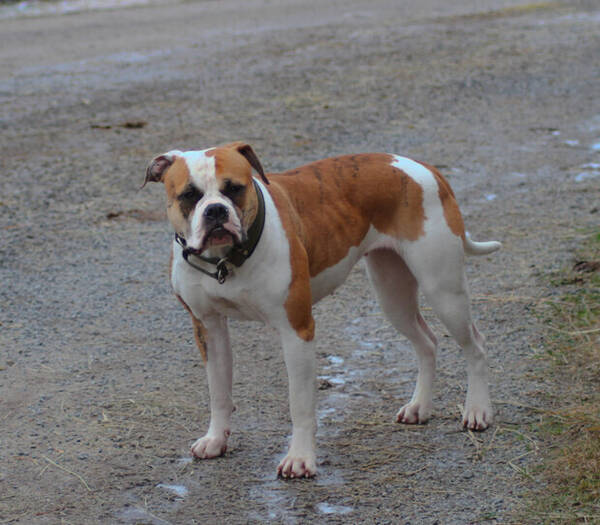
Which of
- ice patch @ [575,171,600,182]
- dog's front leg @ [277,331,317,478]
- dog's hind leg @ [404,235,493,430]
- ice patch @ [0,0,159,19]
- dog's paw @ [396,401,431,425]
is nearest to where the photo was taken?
dog's front leg @ [277,331,317,478]

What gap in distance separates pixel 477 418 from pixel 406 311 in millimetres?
638

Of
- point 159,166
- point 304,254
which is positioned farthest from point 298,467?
point 159,166

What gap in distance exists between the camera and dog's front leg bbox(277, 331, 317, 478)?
3.88 meters

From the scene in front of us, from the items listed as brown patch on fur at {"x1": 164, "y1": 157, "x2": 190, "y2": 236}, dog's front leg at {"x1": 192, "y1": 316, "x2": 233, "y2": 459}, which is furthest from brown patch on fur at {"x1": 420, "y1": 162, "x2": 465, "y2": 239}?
brown patch on fur at {"x1": 164, "y1": 157, "x2": 190, "y2": 236}

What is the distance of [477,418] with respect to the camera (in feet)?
14.5

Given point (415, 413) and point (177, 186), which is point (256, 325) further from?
point (177, 186)

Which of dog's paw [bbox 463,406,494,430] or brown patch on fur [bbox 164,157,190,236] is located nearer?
brown patch on fur [bbox 164,157,190,236]

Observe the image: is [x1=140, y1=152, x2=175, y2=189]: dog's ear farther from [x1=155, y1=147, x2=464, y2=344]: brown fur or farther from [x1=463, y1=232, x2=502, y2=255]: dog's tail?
[x1=463, y1=232, x2=502, y2=255]: dog's tail

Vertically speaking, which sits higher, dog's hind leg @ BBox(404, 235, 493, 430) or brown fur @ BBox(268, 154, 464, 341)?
brown fur @ BBox(268, 154, 464, 341)

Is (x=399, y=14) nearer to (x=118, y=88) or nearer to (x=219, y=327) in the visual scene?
(x=118, y=88)

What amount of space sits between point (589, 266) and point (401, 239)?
2569 mm

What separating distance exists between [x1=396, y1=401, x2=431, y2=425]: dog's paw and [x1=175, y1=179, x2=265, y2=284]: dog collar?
4.37 feet

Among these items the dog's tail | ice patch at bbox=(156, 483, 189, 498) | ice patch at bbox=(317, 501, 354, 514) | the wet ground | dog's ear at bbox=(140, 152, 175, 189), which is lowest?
the wet ground

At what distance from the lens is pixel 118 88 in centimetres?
1255
